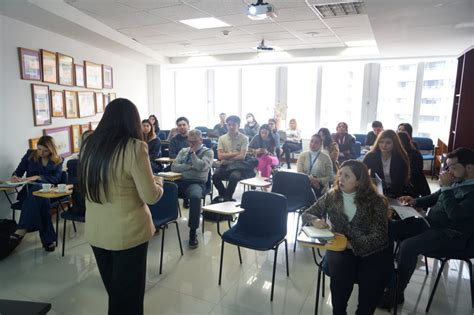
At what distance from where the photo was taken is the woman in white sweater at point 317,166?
399 centimetres

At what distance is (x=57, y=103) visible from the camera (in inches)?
206

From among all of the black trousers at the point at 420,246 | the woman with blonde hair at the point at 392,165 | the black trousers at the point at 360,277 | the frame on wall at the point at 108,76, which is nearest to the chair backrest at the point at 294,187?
the woman with blonde hair at the point at 392,165

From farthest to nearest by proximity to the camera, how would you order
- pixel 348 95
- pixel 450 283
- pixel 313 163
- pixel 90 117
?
pixel 348 95, pixel 90 117, pixel 313 163, pixel 450 283

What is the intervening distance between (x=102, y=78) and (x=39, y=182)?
3.39 metres

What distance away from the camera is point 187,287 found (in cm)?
282

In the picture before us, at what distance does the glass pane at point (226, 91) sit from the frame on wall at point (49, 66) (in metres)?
5.41

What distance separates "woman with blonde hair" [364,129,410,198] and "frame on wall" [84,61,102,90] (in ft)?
17.4

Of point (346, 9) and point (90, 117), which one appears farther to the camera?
point (90, 117)

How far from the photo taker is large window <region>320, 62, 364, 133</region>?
27.8 ft

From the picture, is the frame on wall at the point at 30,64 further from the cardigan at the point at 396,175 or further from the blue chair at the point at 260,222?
the cardigan at the point at 396,175

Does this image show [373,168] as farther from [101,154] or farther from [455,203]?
[101,154]

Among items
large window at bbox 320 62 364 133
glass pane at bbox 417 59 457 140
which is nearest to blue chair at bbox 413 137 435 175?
glass pane at bbox 417 59 457 140

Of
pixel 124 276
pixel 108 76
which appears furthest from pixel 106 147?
pixel 108 76

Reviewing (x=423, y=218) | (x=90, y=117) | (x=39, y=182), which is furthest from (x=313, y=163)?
(x=90, y=117)
